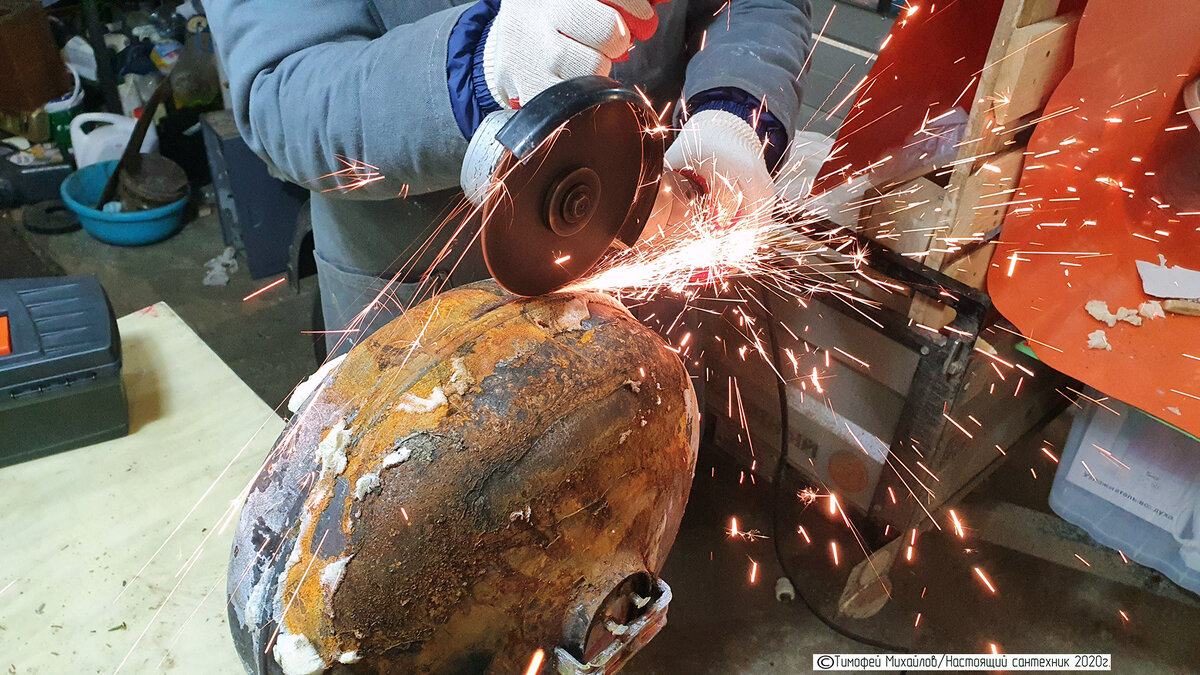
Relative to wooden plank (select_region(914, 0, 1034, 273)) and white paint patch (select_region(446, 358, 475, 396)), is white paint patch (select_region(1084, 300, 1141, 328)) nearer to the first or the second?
wooden plank (select_region(914, 0, 1034, 273))

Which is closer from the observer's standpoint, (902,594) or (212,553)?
(212,553)

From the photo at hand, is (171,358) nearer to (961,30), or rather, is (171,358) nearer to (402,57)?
(402,57)

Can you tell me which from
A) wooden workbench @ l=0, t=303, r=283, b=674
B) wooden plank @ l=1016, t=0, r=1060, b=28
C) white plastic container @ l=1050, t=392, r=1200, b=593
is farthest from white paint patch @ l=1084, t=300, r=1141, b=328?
wooden workbench @ l=0, t=303, r=283, b=674

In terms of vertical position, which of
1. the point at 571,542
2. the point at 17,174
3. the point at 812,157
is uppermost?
the point at 812,157

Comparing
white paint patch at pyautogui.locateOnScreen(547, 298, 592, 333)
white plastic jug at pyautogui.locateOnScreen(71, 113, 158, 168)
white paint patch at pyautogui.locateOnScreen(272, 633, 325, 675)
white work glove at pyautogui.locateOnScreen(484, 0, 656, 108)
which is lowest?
white plastic jug at pyautogui.locateOnScreen(71, 113, 158, 168)

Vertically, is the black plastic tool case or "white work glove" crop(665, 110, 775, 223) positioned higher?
"white work glove" crop(665, 110, 775, 223)

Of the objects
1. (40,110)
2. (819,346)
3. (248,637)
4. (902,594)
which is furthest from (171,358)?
(40,110)

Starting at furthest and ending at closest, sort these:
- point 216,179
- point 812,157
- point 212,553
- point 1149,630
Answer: point 216,179
point 1149,630
point 812,157
point 212,553

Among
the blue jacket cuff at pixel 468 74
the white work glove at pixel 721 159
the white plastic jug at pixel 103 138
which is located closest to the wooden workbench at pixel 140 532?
the blue jacket cuff at pixel 468 74

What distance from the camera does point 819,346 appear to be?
6.68 feet

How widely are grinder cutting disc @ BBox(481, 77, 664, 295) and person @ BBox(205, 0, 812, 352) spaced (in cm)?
14

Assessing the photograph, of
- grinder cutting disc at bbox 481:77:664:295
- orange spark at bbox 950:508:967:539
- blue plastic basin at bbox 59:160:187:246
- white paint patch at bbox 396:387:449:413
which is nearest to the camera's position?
grinder cutting disc at bbox 481:77:664:295

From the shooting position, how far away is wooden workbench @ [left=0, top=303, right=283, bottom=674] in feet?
4.27

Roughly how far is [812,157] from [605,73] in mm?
1062
